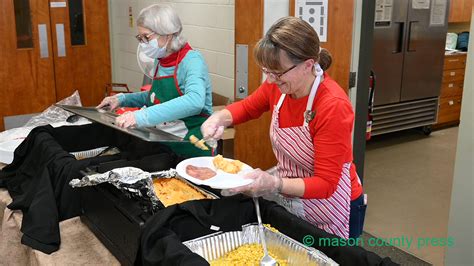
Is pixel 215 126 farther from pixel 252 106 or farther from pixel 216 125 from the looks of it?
pixel 252 106

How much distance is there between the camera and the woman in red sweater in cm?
156

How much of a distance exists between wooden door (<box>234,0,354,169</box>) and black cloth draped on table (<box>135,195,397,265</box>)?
134 cm

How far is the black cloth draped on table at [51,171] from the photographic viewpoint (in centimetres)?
174

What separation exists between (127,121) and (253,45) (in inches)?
40.5

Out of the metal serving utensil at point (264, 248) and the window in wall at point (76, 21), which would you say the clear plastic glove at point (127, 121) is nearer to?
the metal serving utensil at point (264, 248)

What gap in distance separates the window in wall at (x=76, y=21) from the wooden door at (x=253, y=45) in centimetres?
297

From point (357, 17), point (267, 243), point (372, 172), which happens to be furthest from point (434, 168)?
point (267, 243)

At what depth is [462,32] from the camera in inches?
257

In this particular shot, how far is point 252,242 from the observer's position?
4.95 feet

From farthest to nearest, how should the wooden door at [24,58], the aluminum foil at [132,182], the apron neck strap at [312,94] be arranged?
the wooden door at [24,58] < the apron neck strap at [312,94] < the aluminum foil at [132,182]

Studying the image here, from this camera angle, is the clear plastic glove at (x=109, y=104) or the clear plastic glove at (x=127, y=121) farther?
the clear plastic glove at (x=109, y=104)

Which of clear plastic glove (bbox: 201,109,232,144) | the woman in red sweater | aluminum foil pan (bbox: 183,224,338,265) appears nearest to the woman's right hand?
clear plastic glove (bbox: 201,109,232,144)

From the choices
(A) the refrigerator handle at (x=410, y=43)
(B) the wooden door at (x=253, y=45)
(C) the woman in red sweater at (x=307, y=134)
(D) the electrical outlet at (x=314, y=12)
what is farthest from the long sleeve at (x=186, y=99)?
(A) the refrigerator handle at (x=410, y=43)

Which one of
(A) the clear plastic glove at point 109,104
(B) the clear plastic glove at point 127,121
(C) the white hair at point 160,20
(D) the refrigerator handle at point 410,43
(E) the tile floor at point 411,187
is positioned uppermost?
(C) the white hair at point 160,20
